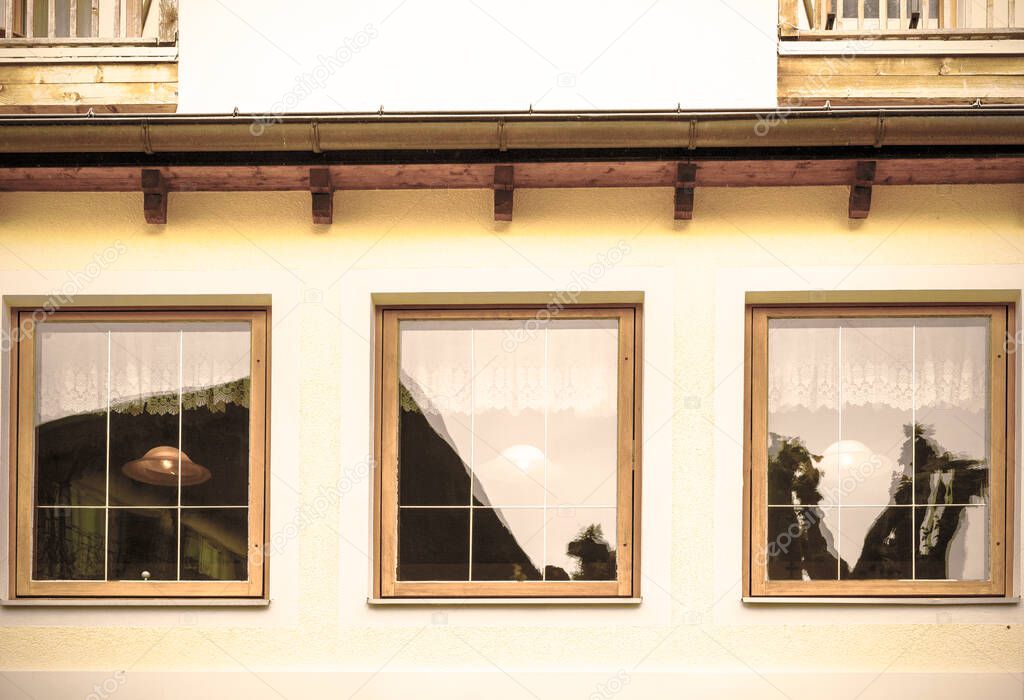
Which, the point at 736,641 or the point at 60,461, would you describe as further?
the point at 60,461

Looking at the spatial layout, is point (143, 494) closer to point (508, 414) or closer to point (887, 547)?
point (508, 414)

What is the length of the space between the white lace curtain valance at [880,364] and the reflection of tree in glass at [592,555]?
3.86ft

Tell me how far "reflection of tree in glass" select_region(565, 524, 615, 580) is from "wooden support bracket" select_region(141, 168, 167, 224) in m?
2.82

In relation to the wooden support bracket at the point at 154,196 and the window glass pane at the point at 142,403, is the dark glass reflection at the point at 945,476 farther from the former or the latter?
the wooden support bracket at the point at 154,196

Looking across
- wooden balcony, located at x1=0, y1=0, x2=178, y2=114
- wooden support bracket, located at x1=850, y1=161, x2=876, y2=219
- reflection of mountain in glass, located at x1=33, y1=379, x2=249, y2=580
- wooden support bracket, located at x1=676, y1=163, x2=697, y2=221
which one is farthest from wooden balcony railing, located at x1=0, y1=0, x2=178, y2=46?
wooden support bracket, located at x1=850, y1=161, x2=876, y2=219

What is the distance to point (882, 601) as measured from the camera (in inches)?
175

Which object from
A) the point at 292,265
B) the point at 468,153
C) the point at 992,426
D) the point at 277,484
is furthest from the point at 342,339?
the point at 992,426

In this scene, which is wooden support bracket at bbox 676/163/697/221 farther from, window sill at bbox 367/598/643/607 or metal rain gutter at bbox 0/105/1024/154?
window sill at bbox 367/598/643/607

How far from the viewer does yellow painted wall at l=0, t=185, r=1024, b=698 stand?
4.45 m

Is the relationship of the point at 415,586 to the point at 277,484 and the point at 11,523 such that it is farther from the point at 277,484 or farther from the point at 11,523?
the point at 11,523

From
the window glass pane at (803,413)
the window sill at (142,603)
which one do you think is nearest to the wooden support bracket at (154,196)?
the window sill at (142,603)

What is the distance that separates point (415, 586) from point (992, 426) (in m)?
3.22

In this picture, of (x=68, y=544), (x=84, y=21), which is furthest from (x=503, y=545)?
(x=84, y=21)

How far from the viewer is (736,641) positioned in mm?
4449
